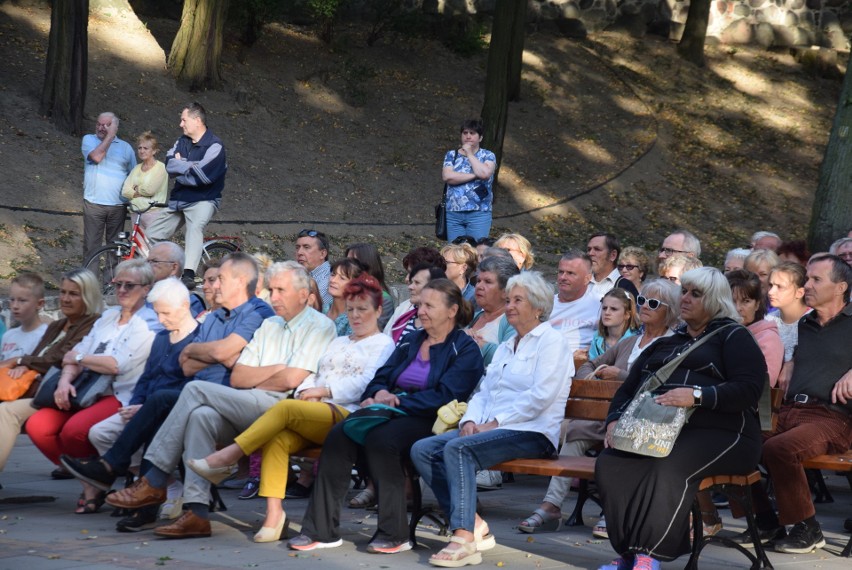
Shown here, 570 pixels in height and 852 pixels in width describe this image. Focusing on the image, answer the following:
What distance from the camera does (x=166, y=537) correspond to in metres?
6.49

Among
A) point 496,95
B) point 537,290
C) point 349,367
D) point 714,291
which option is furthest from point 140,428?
point 496,95

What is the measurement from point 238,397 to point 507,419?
1.50 metres

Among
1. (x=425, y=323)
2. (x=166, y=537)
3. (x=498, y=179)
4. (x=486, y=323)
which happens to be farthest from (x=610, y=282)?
(x=498, y=179)

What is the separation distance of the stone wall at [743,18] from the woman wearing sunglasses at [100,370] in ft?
69.2

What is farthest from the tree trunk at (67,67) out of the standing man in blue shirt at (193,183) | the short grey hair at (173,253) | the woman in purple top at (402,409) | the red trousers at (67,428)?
the woman in purple top at (402,409)

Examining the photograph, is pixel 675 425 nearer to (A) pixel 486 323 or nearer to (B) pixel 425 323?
(B) pixel 425 323

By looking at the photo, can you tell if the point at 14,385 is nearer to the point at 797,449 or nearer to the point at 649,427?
the point at 649,427

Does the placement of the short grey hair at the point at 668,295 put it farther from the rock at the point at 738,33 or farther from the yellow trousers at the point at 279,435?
the rock at the point at 738,33

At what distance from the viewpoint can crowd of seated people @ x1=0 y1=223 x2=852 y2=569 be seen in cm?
585

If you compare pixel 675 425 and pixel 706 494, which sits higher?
pixel 675 425

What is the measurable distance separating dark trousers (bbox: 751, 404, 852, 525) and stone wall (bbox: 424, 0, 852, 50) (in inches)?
856

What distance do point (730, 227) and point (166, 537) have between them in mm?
16289

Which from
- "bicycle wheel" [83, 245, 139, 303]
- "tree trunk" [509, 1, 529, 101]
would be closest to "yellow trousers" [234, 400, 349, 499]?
"bicycle wheel" [83, 245, 139, 303]

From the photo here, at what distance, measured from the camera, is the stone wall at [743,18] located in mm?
27625
